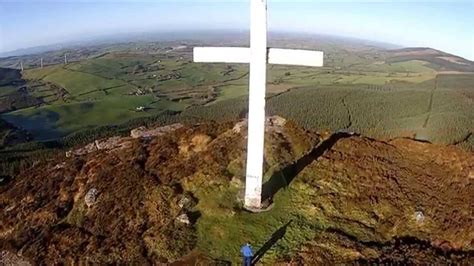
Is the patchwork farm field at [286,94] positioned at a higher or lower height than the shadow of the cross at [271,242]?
lower

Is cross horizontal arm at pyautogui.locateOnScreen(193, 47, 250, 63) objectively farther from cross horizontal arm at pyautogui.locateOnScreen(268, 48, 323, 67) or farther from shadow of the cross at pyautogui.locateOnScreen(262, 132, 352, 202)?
shadow of the cross at pyautogui.locateOnScreen(262, 132, 352, 202)

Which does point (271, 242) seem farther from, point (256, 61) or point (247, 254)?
point (256, 61)

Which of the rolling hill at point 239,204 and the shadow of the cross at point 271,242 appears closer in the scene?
the shadow of the cross at point 271,242

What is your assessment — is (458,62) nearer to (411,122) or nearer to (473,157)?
(411,122)

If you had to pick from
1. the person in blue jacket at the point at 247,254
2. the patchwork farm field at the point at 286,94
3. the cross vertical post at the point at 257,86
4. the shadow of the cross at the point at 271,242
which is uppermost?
the cross vertical post at the point at 257,86

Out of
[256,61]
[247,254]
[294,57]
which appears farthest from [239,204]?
[294,57]

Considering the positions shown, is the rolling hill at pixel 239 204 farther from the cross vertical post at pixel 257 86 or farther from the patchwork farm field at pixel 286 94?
the patchwork farm field at pixel 286 94

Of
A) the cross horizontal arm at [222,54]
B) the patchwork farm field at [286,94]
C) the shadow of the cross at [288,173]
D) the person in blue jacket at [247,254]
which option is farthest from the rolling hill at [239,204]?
the patchwork farm field at [286,94]
